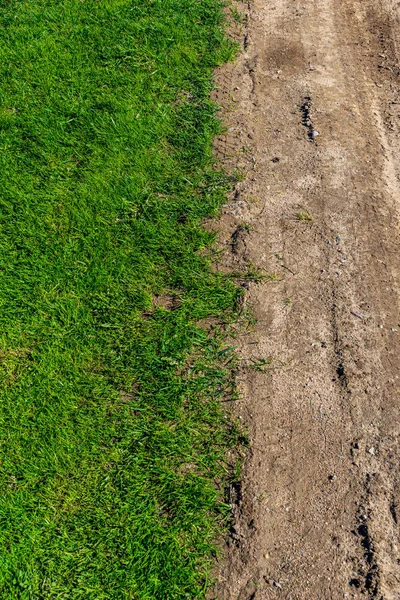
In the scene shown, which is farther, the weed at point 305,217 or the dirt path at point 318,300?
the weed at point 305,217

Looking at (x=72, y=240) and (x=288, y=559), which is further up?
(x=72, y=240)

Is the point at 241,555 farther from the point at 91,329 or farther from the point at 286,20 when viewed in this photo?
the point at 286,20

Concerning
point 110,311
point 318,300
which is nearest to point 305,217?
point 318,300

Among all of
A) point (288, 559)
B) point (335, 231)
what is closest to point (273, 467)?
point (288, 559)

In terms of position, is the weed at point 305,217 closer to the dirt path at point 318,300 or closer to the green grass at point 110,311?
the dirt path at point 318,300

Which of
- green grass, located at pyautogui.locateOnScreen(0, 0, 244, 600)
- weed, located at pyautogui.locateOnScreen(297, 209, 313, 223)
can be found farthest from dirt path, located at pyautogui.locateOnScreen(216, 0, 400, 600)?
green grass, located at pyautogui.locateOnScreen(0, 0, 244, 600)

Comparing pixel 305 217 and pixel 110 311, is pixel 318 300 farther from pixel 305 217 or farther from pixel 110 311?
pixel 110 311

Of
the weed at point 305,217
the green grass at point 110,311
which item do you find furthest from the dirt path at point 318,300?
the green grass at point 110,311
